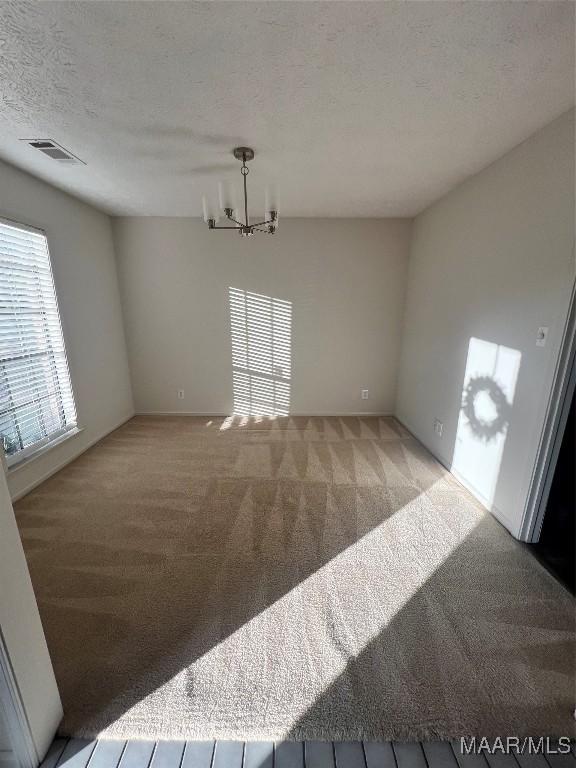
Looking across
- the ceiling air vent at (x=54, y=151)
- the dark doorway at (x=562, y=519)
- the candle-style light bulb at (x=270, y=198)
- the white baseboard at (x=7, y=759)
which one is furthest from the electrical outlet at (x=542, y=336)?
the ceiling air vent at (x=54, y=151)

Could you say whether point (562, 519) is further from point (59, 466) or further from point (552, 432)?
point (59, 466)

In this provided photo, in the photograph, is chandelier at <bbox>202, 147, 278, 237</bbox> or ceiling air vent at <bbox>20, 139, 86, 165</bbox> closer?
ceiling air vent at <bbox>20, 139, 86, 165</bbox>

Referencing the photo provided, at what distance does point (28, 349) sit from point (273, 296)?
2580 mm

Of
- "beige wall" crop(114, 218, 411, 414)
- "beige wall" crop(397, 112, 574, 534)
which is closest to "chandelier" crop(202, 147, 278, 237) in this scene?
"beige wall" crop(114, 218, 411, 414)

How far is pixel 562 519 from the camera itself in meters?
2.04

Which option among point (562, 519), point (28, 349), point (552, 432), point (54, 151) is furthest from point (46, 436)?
point (562, 519)

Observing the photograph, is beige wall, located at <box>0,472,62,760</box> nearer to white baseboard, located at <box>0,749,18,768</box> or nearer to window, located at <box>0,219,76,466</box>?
white baseboard, located at <box>0,749,18,768</box>

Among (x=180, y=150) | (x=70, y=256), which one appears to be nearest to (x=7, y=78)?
(x=180, y=150)

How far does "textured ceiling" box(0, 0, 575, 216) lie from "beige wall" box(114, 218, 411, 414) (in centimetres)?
135

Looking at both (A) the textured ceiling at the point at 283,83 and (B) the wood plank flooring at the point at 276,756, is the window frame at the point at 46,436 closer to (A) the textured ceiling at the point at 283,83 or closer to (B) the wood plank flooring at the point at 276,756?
(A) the textured ceiling at the point at 283,83

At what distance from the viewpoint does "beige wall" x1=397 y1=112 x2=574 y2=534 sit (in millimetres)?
1787

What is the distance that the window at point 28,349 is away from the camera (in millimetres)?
2385

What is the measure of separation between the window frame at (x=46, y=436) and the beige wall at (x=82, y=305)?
3cm

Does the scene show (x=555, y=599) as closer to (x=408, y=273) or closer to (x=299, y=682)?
(x=299, y=682)
